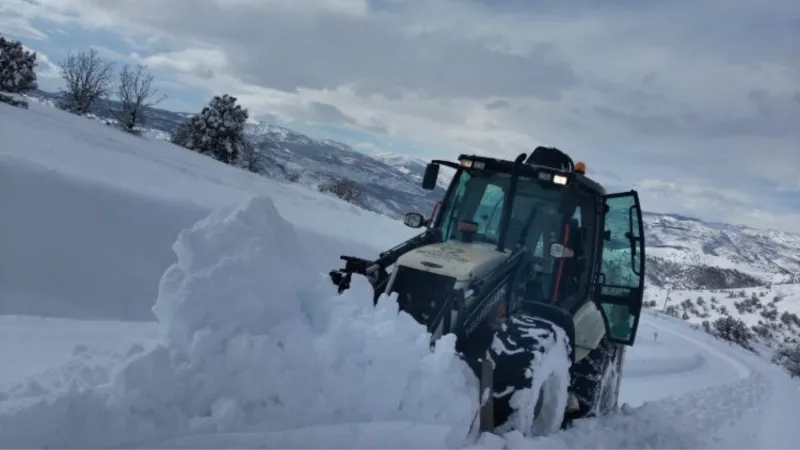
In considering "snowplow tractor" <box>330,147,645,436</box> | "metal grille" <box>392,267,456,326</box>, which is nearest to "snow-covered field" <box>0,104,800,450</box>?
"snowplow tractor" <box>330,147,645,436</box>

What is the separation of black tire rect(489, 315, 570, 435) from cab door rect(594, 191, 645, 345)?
6.09 ft

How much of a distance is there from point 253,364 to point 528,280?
3046 mm

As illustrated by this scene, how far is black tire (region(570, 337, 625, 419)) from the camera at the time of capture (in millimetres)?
5930

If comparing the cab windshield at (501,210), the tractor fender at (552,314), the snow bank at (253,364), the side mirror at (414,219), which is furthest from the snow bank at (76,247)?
the tractor fender at (552,314)

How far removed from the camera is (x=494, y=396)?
4320mm

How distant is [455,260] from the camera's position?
4.94 m

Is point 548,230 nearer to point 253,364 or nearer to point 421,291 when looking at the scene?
point 421,291

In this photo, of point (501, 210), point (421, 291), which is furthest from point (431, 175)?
point (421, 291)

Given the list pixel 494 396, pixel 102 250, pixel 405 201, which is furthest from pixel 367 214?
pixel 405 201

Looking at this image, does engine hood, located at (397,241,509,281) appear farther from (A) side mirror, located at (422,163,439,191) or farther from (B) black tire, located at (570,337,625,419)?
(B) black tire, located at (570,337,625,419)

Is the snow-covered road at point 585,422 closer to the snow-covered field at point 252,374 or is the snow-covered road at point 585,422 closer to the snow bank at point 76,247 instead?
the snow-covered field at point 252,374

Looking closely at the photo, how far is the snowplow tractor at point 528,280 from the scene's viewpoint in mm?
4496

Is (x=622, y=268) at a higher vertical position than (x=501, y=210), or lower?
lower

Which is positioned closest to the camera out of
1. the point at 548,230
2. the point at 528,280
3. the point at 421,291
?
the point at 421,291
